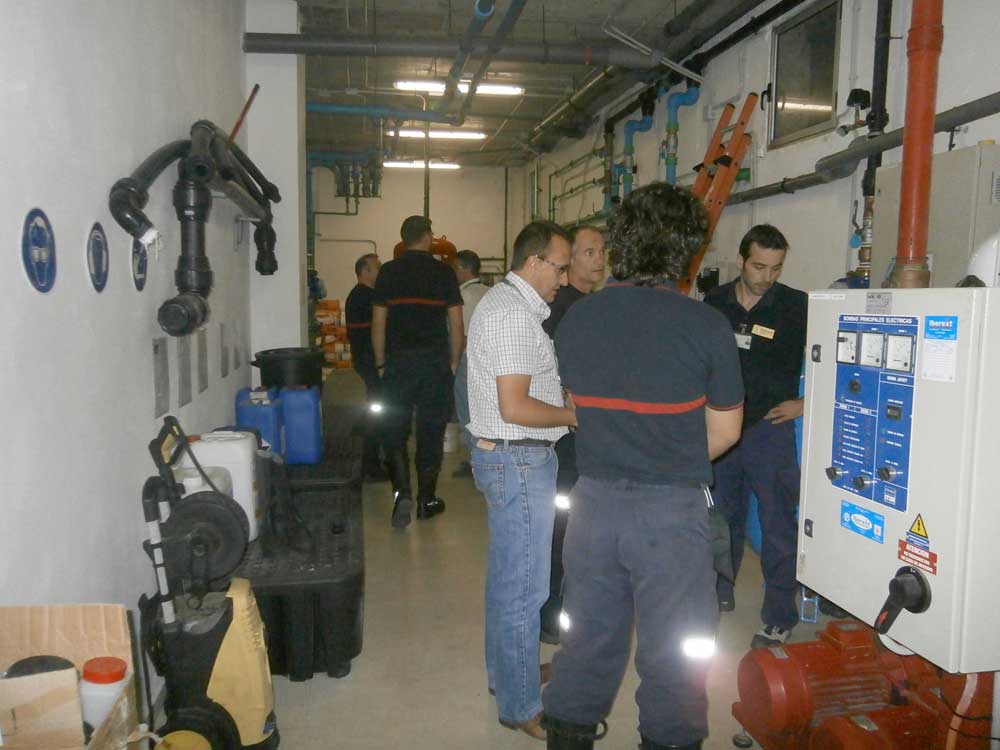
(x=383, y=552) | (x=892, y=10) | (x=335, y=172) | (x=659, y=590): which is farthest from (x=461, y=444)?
(x=335, y=172)

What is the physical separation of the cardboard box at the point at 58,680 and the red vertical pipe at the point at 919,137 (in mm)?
1927

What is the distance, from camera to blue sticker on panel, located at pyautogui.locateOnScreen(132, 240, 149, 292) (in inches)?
96.3

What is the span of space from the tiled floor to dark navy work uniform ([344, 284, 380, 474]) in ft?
4.63

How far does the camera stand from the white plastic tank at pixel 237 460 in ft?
9.35

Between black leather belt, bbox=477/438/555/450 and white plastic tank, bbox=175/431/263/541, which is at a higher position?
black leather belt, bbox=477/438/555/450

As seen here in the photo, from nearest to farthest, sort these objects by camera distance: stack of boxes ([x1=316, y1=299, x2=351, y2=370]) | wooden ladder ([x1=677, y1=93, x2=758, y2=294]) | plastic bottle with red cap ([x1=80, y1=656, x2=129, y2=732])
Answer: plastic bottle with red cap ([x1=80, y1=656, x2=129, y2=732]), wooden ladder ([x1=677, y1=93, x2=758, y2=294]), stack of boxes ([x1=316, y1=299, x2=351, y2=370])

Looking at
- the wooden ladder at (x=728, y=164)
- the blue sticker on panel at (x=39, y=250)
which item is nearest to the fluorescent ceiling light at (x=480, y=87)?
the wooden ladder at (x=728, y=164)

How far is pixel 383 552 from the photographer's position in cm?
406

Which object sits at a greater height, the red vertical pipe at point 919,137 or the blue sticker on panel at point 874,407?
the red vertical pipe at point 919,137

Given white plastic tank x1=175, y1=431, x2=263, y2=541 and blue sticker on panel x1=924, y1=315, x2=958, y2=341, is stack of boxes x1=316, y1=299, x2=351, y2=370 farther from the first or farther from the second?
blue sticker on panel x1=924, y1=315, x2=958, y2=341

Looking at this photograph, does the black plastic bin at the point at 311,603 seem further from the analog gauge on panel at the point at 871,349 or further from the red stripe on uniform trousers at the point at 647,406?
the analog gauge on panel at the point at 871,349

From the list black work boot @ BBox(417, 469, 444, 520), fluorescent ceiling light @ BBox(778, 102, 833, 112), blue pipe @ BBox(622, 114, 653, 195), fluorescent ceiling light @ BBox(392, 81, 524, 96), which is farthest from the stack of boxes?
fluorescent ceiling light @ BBox(778, 102, 833, 112)

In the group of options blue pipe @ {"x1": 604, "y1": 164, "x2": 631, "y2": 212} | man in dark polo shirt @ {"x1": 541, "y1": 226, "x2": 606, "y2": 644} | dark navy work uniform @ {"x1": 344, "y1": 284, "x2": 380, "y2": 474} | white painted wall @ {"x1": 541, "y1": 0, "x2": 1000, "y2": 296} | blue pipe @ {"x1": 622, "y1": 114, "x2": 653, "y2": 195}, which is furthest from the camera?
blue pipe @ {"x1": 604, "y1": 164, "x2": 631, "y2": 212}

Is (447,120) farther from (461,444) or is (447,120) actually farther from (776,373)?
(776,373)
